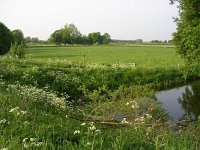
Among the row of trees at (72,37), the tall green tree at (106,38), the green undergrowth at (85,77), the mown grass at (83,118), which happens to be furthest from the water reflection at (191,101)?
the tall green tree at (106,38)

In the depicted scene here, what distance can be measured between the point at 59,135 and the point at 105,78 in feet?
65.2

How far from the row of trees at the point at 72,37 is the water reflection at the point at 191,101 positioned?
380 feet

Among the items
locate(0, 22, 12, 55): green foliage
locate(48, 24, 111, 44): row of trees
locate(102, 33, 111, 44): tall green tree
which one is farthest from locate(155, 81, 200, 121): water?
locate(102, 33, 111, 44): tall green tree

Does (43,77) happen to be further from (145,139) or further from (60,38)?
(60,38)

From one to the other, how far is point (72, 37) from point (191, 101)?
12444 centimetres

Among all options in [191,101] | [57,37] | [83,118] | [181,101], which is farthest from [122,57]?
[57,37]

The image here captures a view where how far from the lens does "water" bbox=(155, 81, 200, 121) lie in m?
20.1

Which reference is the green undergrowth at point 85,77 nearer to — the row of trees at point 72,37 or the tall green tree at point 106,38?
the row of trees at point 72,37

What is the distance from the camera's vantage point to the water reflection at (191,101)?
2057 centimetres

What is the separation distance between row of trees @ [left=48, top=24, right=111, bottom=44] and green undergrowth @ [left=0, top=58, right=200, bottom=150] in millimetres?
115571

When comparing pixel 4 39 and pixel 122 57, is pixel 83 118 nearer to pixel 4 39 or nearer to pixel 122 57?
pixel 122 57

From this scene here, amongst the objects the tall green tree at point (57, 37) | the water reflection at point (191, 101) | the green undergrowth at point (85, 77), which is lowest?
the water reflection at point (191, 101)

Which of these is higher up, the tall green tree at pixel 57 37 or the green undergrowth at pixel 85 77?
the tall green tree at pixel 57 37

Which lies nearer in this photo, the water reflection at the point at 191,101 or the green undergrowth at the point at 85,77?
the water reflection at the point at 191,101
